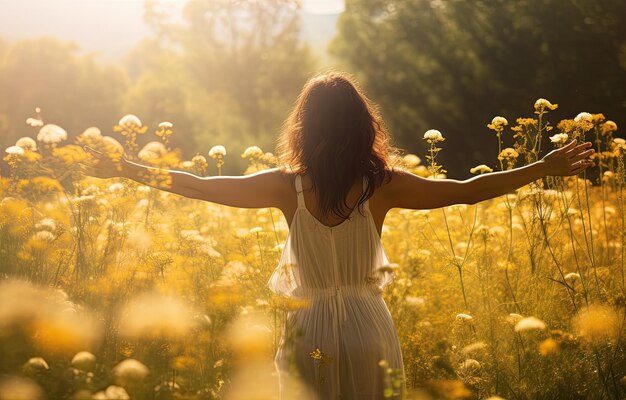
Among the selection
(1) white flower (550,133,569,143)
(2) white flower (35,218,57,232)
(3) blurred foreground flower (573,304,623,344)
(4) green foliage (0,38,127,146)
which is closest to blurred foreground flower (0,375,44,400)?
(2) white flower (35,218,57,232)

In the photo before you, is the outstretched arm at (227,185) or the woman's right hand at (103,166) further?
the woman's right hand at (103,166)

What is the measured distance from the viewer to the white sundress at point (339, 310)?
2869 mm

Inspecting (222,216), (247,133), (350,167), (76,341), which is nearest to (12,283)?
(76,341)

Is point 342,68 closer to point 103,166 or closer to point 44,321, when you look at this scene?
point 103,166

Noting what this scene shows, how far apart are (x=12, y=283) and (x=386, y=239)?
12.2ft

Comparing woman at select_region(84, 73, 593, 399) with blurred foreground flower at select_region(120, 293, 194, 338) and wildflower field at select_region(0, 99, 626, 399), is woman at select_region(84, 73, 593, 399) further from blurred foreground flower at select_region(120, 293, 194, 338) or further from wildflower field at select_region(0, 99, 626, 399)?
blurred foreground flower at select_region(120, 293, 194, 338)

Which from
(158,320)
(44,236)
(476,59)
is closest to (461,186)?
(158,320)

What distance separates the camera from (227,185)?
9.78 feet

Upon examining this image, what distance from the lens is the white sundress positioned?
9.41 feet

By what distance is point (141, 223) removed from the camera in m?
4.64

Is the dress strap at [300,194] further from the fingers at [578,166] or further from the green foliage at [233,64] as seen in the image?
the green foliage at [233,64]

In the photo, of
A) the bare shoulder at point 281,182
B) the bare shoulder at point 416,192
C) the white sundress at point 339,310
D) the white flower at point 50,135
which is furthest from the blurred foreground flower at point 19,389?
the white flower at point 50,135

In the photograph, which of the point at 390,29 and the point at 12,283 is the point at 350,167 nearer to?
the point at 12,283

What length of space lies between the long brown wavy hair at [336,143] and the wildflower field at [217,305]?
1.38ft
